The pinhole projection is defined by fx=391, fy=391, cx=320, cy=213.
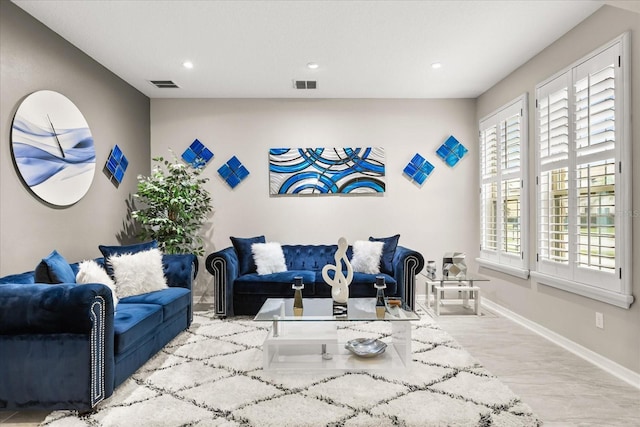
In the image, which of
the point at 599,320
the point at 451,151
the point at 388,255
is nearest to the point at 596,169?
the point at 599,320

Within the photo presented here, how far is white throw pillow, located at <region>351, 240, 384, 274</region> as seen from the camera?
4.57m

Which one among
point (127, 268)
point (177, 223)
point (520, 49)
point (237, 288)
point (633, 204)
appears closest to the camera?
point (633, 204)

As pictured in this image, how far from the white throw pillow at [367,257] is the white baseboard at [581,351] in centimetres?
156

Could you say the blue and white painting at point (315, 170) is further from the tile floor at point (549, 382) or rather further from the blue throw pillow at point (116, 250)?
the tile floor at point (549, 382)

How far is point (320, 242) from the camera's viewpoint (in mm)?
5352

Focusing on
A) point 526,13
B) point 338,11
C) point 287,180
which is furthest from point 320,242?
point 526,13

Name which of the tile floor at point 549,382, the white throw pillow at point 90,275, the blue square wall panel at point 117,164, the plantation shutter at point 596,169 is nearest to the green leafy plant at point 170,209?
the blue square wall panel at point 117,164

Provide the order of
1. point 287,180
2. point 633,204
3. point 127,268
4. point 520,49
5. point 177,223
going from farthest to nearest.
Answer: point 287,180, point 177,223, point 520,49, point 127,268, point 633,204

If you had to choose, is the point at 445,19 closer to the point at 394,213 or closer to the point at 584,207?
the point at 584,207

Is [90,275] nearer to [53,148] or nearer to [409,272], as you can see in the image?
[53,148]

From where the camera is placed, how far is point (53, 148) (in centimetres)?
330

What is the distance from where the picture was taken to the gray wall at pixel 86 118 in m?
2.88

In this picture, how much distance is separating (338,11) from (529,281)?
3.18m

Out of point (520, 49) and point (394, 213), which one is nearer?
point (520, 49)
